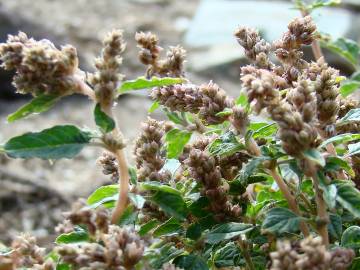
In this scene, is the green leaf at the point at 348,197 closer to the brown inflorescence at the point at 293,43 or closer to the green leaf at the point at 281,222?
the green leaf at the point at 281,222

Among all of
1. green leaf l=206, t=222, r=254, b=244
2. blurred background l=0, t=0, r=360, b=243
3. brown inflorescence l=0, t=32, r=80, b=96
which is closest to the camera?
brown inflorescence l=0, t=32, r=80, b=96

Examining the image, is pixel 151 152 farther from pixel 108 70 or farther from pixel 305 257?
pixel 305 257

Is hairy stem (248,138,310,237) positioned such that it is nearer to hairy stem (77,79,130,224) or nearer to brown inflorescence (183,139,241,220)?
brown inflorescence (183,139,241,220)

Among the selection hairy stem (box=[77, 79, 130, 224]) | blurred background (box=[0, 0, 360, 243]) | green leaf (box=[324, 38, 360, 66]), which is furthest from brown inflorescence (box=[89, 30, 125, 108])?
blurred background (box=[0, 0, 360, 243])

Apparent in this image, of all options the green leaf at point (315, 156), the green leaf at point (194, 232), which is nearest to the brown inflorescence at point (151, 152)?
the green leaf at point (194, 232)

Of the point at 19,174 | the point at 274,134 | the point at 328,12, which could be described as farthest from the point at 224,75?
the point at 274,134
